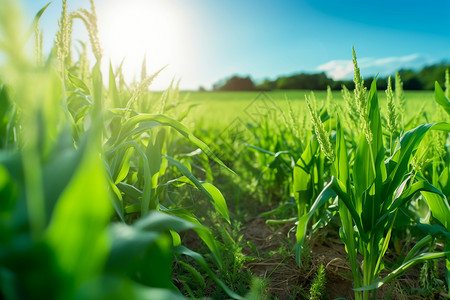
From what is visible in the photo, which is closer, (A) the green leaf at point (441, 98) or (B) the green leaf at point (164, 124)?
(B) the green leaf at point (164, 124)

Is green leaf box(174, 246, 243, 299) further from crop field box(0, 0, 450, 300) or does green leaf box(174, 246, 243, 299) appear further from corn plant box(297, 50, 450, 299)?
corn plant box(297, 50, 450, 299)

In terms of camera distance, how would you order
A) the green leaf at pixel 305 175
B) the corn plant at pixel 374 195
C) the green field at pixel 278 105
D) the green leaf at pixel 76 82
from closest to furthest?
the corn plant at pixel 374 195 < the green leaf at pixel 76 82 < the green leaf at pixel 305 175 < the green field at pixel 278 105

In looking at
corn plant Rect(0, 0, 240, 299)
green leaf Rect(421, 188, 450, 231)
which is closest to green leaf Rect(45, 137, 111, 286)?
corn plant Rect(0, 0, 240, 299)

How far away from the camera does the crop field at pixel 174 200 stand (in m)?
0.41

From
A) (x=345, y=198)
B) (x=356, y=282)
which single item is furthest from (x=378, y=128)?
(x=356, y=282)

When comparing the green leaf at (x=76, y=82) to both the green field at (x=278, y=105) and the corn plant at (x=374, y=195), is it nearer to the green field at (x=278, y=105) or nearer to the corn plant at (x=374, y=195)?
the green field at (x=278, y=105)

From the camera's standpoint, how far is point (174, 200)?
73.6 inches

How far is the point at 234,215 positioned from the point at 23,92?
1883 millimetres

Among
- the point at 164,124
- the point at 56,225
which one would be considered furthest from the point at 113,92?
the point at 56,225

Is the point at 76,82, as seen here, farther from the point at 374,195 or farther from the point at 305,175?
the point at 374,195

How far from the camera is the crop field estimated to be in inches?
16.2

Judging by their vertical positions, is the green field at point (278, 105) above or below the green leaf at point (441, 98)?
below

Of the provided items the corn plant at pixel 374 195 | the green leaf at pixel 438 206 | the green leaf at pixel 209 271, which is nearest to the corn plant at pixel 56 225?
the green leaf at pixel 209 271

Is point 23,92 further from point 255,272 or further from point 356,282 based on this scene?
point 255,272
